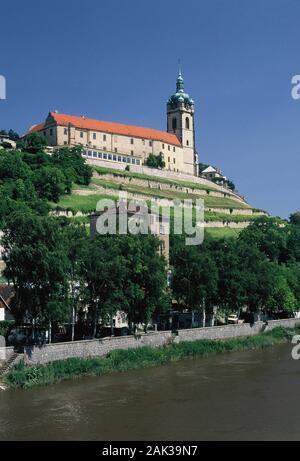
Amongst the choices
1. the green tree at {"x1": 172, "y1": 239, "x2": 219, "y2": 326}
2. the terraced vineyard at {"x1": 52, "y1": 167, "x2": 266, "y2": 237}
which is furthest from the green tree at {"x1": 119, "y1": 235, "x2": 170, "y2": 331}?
the terraced vineyard at {"x1": 52, "y1": 167, "x2": 266, "y2": 237}

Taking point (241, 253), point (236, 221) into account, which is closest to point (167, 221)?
point (241, 253)

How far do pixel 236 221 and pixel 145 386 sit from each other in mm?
74380

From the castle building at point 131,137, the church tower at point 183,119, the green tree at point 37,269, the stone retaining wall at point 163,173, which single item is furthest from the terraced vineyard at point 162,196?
the green tree at point 37,269

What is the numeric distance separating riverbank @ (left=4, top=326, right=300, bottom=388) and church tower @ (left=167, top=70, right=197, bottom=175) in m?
91.1

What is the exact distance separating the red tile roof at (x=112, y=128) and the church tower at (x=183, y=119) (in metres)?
3.19

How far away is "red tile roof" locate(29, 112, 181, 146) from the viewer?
11796cm

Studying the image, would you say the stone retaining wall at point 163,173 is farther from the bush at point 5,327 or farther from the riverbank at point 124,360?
the bush at point 5,327

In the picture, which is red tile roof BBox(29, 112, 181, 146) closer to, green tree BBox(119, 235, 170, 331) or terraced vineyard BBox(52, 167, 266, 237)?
→ terraced vineyard BBox(52, 167, 266, 237)

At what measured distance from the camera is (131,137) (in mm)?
126375

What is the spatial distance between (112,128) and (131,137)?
4.44 meters

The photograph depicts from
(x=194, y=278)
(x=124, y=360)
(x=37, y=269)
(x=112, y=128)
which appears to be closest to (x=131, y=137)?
(x=112, y=128)

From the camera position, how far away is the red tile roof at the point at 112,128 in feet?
387

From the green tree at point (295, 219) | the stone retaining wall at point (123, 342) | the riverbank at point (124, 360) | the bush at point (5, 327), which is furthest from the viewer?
the green tree at point (295, 219)

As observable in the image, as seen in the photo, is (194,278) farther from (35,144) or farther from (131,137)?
(131,137)
